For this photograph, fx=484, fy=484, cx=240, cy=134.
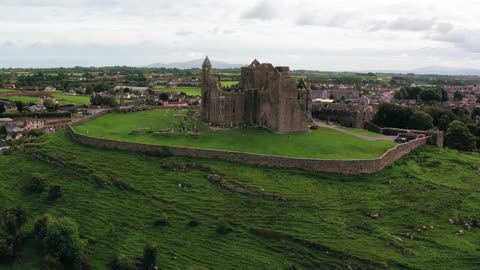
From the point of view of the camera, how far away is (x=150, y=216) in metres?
41.2

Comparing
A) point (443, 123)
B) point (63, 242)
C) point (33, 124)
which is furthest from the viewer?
point (33, 124)

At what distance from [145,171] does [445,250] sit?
28134 millimetres

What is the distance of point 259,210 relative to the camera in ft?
136

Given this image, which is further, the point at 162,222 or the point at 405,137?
the point at 405,137

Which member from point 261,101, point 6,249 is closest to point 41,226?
point 6,249

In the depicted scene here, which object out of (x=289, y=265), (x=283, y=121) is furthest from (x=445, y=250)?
(x=283, y=121)

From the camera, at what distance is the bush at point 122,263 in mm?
34034

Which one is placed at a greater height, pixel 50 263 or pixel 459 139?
pixel 459 139

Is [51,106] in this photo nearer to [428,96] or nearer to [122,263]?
[122,263]

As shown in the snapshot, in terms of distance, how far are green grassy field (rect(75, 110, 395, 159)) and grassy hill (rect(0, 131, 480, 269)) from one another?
3.07 metres

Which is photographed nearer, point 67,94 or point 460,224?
point 460,224

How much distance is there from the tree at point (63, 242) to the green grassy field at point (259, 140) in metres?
18.3

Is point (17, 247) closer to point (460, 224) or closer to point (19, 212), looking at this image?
point (19, 212)

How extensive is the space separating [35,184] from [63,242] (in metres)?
13.9
